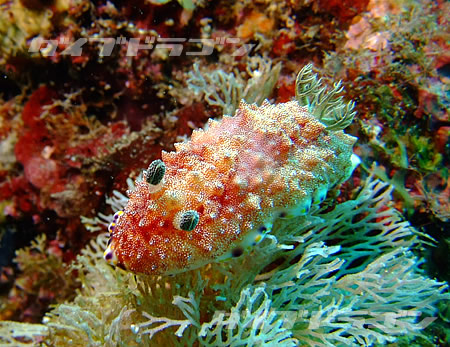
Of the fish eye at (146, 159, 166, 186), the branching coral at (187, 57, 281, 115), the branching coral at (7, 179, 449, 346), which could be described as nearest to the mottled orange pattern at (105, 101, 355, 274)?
the fish eye at (146, 159, 166, 186)

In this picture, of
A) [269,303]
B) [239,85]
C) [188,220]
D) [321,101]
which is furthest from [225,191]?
[239,85]

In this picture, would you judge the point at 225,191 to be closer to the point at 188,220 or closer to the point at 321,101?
the point at 188,220

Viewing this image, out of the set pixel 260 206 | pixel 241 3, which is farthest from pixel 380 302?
pixel 241 3

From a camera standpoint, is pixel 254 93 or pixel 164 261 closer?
pixel 164 261

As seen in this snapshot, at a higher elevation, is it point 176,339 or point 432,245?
point 432,245

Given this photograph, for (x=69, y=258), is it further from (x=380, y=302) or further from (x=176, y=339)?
(x=380, y=302)

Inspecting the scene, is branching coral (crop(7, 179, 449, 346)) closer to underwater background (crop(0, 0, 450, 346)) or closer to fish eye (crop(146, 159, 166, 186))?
underwater background (crop(0, 0, 450, 346))
